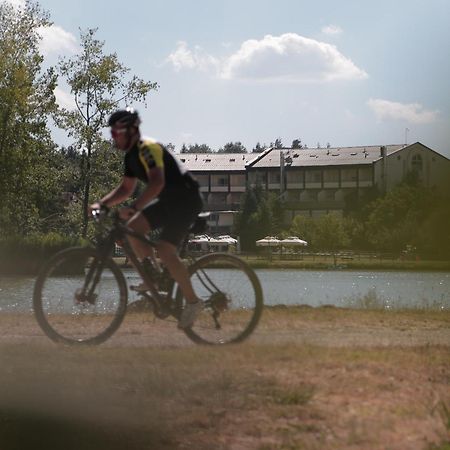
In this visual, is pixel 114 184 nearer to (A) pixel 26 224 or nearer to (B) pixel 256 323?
(A) pixel 26 224

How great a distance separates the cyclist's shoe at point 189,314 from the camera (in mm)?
3584

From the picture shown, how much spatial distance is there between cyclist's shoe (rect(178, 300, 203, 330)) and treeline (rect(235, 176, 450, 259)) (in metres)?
0.30

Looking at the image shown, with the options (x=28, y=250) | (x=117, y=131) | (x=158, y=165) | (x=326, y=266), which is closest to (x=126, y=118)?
(x=117, y=131)

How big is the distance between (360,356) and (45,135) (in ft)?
4.77

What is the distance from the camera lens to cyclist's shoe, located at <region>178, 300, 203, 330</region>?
11.8 feet

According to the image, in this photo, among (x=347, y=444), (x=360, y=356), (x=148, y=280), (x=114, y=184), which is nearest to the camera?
(x=347, y=444)

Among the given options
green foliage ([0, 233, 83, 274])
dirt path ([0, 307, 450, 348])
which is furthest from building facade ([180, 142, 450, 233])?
green foliage ([0, 233, 83, 274])

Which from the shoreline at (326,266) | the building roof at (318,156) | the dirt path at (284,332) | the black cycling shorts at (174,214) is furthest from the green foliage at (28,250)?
the building roof at (318,156)

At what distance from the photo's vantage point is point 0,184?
11.1 ft

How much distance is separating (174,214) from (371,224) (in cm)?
76

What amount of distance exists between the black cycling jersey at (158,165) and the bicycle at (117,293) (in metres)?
0.19

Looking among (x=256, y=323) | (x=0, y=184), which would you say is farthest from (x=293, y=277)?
(x=0, y=184)

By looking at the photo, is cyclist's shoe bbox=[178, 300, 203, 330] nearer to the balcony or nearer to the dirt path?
the dirt path

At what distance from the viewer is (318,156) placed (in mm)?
3699
